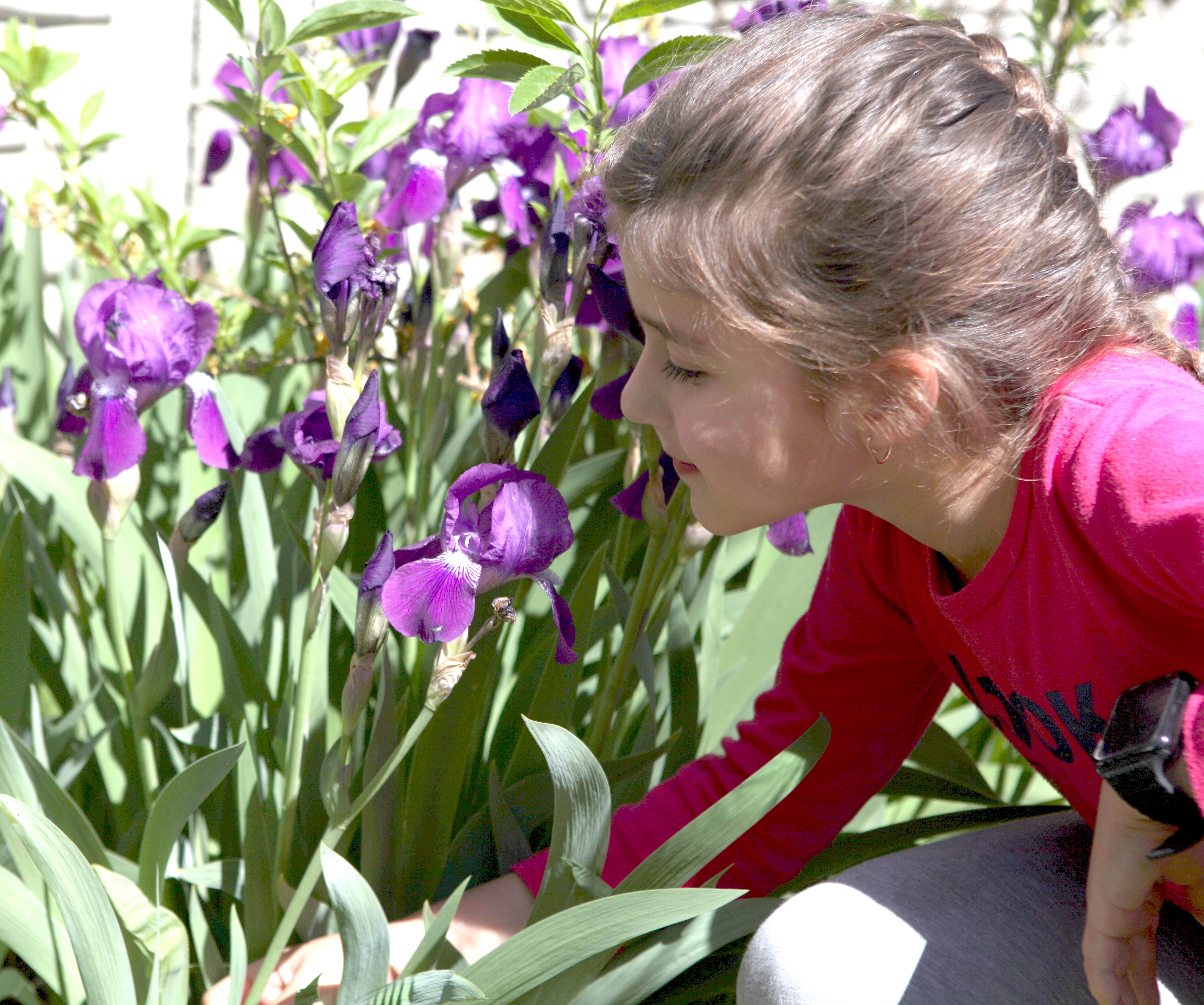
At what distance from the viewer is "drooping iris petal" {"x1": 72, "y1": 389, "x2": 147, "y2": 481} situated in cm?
77

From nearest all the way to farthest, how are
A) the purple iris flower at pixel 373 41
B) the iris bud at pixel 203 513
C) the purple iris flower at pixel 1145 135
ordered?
1. the iris bud at pixel 203 513
2. the purple iris flower at pixel 373 41
3. the purple iris flower at pixel 1145 135

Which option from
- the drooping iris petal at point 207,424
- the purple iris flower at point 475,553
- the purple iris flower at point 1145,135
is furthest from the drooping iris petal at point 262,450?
the purple iris flower at point 1145,135

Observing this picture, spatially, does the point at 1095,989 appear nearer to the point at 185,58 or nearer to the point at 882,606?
the point at 882,606

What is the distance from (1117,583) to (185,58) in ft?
8.32

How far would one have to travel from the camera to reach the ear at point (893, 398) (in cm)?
67

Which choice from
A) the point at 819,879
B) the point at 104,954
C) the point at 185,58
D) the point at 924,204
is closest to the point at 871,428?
the point at 924,204

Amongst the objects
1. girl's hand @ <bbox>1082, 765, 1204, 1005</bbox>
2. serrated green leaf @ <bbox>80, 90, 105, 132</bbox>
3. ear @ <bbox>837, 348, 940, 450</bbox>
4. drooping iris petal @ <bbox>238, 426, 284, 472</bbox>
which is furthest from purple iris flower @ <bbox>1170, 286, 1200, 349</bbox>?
serrated green leaf @ <bbox>80, 90, 105, 132</bbox>

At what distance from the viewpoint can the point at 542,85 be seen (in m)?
0.72

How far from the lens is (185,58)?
248 cm

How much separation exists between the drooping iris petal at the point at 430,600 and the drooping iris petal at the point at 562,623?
58mm

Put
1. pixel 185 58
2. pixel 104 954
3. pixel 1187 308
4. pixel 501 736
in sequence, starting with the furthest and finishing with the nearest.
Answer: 1. pixel 185 58
2. pixel 1187 308
3. pixel 501 736
4. pixel 104 954

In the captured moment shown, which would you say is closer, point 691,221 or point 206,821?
point 691,221

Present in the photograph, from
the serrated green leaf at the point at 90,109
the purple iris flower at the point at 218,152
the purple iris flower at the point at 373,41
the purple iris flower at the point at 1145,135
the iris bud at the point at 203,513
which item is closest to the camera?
the iris bud at the point at 203,513

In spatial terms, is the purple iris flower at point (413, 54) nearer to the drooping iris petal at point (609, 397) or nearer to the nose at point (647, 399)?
the drooping iris petal at point (609, 397)
